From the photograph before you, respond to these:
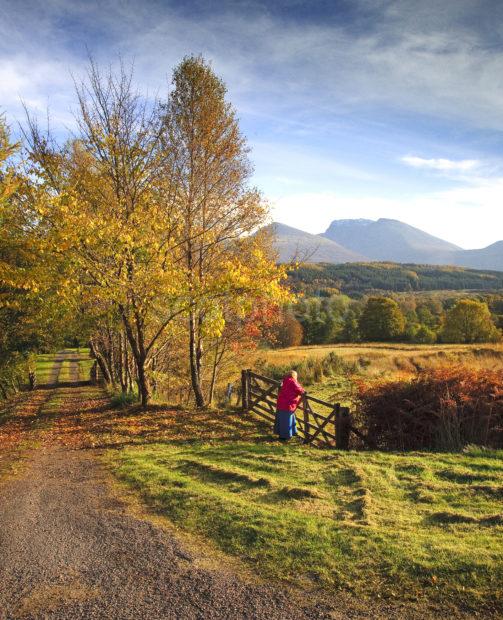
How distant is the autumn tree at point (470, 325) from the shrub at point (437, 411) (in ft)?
192

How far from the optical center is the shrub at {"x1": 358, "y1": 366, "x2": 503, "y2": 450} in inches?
438

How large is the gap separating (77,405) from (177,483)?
11.7 meters

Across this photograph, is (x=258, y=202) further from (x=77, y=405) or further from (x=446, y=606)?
(x=446, y=606)

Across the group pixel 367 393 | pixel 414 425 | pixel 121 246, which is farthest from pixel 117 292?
pixel 414 425

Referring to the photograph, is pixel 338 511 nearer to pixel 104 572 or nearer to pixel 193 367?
pixel 104 572

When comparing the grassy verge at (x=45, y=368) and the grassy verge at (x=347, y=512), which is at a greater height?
the grassy verge at (x=347, y=512)

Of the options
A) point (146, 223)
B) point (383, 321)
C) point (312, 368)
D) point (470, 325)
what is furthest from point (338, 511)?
point (383, 321)

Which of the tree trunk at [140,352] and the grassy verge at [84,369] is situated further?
the grassy verge at [84,369]

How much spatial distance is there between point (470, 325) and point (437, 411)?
6109cm

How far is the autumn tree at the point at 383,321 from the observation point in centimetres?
7269

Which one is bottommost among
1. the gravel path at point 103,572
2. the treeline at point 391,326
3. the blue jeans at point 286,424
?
the treeline at point 391,326

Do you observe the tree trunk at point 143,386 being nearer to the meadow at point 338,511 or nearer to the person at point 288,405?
the meadow at point 338,511

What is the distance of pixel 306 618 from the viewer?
14.7ft

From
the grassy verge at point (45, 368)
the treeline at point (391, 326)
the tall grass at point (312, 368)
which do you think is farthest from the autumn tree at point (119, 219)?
the treeline at point (391, 326)
